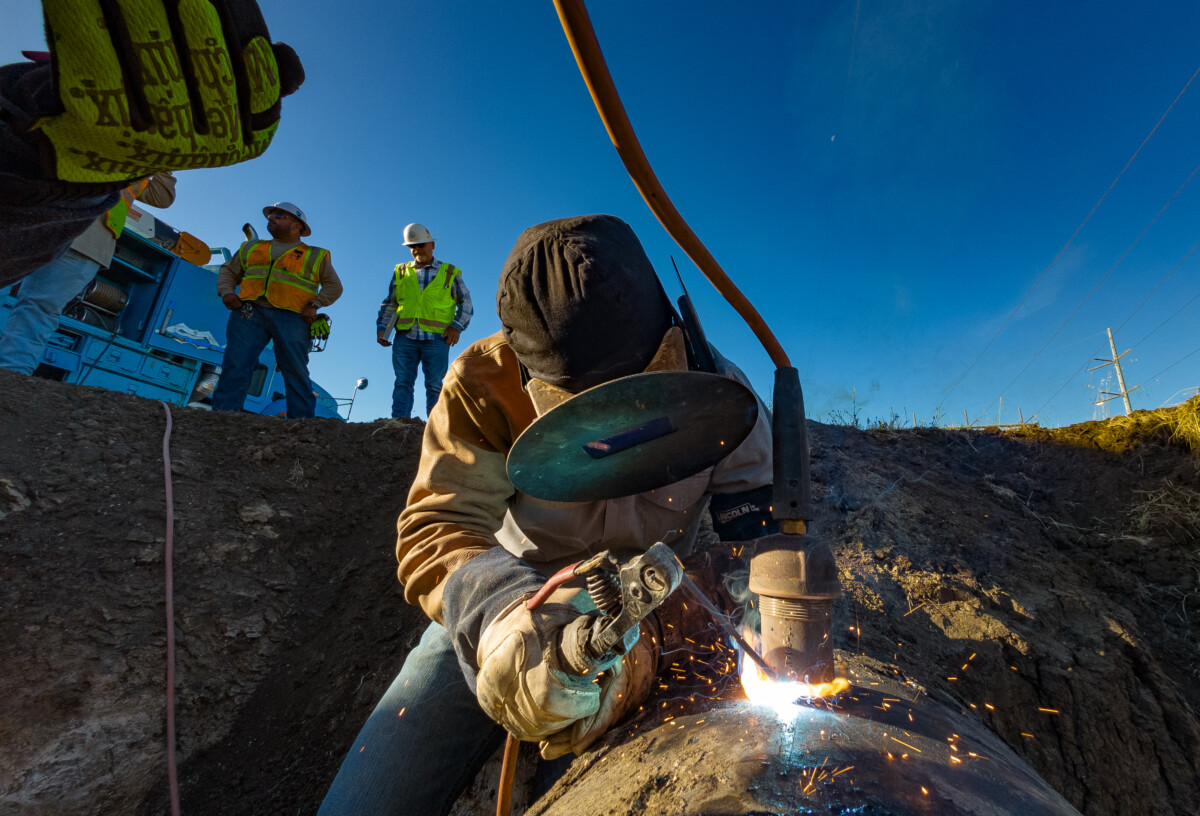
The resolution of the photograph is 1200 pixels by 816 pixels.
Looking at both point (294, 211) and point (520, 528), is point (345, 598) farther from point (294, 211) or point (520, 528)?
point (294, 211)

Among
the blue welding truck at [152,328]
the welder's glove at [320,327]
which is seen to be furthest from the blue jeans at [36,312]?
the blue welding truck at [152,328]

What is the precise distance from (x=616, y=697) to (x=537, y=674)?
0.41 meters

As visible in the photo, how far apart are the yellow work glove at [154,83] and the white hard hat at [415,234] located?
5.70 meters

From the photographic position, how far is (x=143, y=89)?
2.74 feet

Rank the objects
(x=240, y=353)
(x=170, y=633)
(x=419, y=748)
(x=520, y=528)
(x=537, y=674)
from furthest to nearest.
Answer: (x=240, y=353) < (x=170, y=633) < (x=520, y=528) < (x=419, y=748) < (x=537, y=674)

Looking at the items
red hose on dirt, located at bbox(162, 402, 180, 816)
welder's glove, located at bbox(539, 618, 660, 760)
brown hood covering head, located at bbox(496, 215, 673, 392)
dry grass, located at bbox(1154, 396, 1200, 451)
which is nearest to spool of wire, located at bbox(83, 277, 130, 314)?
red hose on dirt, located at bbox(162, 402, 180, 816)

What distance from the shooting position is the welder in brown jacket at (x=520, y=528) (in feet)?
3.76

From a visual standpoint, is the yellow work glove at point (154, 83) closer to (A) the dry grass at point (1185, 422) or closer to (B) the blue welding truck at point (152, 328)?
(A) the dry grass at point (1185, 422)

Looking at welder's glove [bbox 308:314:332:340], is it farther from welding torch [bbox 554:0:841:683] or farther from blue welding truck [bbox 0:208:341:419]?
welding torch [bbox 554:0:841:683]

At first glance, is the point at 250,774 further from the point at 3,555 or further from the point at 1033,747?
the point at 1033,747

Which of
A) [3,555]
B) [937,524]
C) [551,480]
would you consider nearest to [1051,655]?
[937,524]

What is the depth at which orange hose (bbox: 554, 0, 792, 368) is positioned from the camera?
38.9 inches

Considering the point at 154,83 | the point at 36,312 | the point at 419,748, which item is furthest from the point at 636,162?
the point at 36,312

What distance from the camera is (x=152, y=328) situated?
791cm
